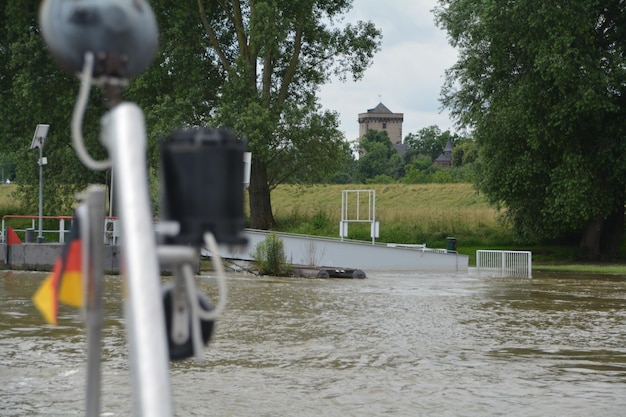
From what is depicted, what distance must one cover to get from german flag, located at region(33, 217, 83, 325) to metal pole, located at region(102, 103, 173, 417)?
344 millimetres

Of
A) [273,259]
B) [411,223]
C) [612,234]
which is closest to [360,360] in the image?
[273,259]

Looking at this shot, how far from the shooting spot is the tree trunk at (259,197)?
4206 centimetres

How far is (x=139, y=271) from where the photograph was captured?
4.80ft

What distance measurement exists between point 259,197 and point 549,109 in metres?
11.8

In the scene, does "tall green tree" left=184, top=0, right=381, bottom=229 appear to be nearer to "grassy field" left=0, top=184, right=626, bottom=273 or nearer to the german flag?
"grassy field" left=0, top=184, right=626, bottom=273

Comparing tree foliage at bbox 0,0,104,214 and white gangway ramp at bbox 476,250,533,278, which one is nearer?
white gangway ramp at bbox 476,250,533,278

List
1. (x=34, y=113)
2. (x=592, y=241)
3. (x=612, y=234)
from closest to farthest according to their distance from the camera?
(x=592, y=241), (x=612, y=234), (x=34, y=113)

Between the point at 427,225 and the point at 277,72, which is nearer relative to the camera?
the point at 277,72

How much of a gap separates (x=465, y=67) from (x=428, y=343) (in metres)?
29.2

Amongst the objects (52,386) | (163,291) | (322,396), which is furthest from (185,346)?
(52,386)

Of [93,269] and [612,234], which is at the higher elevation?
[612,234]

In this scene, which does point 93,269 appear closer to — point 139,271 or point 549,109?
point 139,271

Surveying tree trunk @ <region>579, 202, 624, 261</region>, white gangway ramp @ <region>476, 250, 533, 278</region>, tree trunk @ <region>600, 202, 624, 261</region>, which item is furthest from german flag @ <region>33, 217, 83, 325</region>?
tree trunk @ <region>600, 202, 624, 261</region>

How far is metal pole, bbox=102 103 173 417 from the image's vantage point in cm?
142
